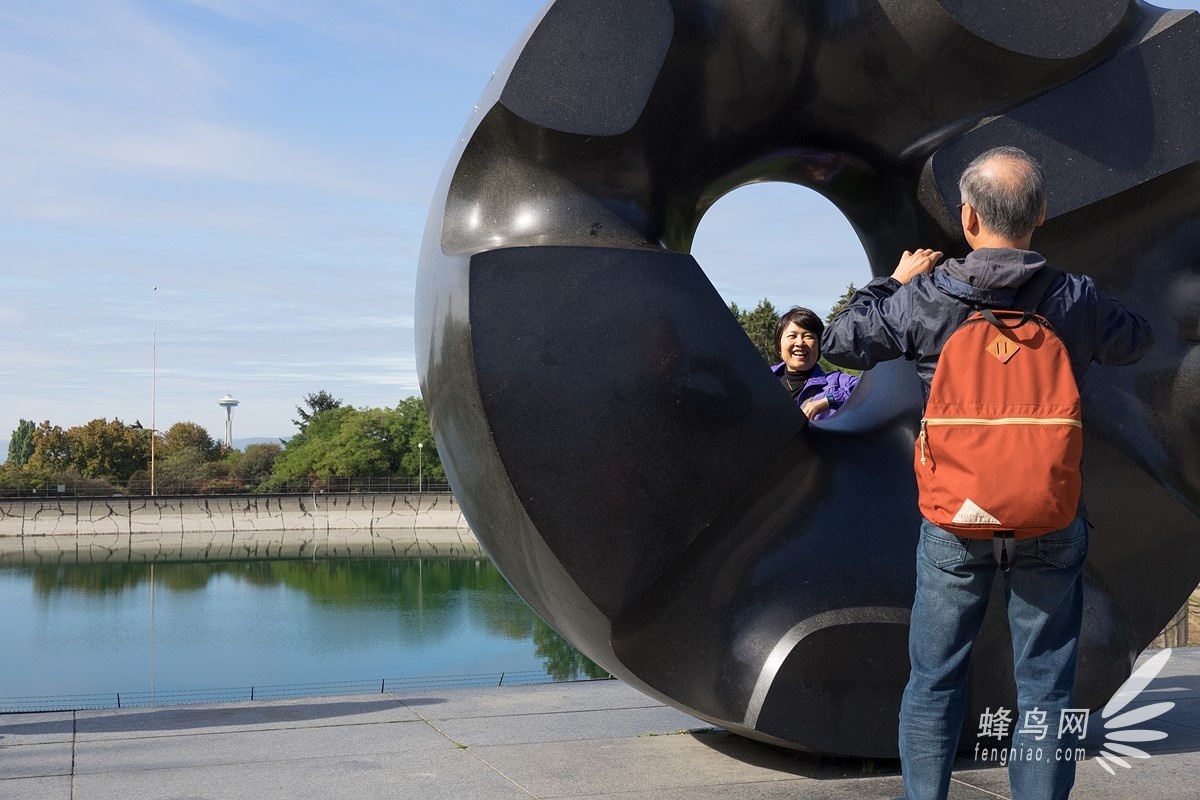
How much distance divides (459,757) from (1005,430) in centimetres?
239

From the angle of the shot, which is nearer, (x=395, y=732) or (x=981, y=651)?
(x=981, y=651)

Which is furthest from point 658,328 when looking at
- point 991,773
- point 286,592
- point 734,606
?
point 286,592

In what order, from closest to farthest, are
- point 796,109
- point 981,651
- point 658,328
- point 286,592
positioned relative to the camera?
point 658,328 → point 981,651 → point 796,109 → point 286,592

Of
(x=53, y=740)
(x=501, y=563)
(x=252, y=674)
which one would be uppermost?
(x=501, y=563)

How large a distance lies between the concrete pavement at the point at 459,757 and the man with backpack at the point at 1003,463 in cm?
101

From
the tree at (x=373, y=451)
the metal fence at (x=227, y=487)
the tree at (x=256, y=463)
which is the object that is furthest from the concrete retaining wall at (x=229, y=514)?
the tree at (x=256, y=463)

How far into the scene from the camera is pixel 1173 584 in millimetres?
4160

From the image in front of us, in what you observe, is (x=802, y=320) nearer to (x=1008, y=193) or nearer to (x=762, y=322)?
(x=1008, y=193)

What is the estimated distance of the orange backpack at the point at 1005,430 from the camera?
2.31m

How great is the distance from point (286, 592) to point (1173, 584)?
35.4m

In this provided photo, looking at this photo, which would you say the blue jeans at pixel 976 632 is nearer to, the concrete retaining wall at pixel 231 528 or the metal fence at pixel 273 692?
the metal fence at pixel 273 692

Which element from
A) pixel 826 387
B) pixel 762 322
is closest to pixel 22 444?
pixel 762 322

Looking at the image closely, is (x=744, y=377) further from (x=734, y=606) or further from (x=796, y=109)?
(x=796, y=109)

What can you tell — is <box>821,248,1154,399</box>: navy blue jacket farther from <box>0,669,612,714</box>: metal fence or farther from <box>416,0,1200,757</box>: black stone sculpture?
<box>0,669,612,714</box>: metal fence
